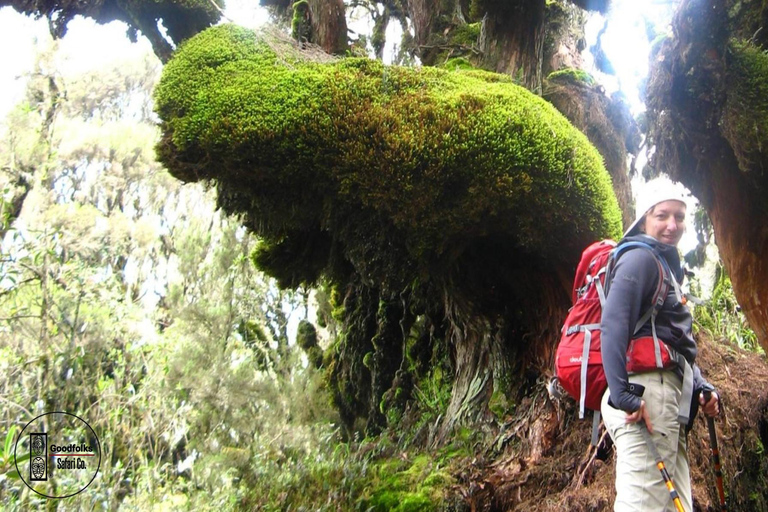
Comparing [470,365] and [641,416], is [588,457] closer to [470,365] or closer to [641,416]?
[470,365]

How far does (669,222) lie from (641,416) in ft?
3.15

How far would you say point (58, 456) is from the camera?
19.5ft

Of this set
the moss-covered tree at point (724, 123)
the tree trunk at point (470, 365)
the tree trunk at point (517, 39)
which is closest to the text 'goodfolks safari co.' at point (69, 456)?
the tree trunk at point (470, 365)

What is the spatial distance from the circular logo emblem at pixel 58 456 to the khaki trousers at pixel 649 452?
457 centimetres

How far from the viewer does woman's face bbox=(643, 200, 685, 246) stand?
2.74 metres

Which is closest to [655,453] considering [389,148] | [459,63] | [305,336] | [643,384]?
[643,384]

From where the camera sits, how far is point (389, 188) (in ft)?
14.7

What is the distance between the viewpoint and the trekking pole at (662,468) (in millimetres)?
2307

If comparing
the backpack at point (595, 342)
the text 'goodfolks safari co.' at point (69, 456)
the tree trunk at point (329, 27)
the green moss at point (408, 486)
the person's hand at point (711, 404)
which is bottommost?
the text 'goodfolks safari co.' at point (69, 456)

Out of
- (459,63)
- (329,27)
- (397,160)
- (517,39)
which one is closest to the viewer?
(397,160)

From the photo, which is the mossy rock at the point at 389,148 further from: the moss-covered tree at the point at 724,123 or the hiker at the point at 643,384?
the hiker at the point at 643,384

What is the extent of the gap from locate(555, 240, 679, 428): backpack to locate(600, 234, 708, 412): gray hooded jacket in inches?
1.6

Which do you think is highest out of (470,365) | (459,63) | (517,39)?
(517,39)

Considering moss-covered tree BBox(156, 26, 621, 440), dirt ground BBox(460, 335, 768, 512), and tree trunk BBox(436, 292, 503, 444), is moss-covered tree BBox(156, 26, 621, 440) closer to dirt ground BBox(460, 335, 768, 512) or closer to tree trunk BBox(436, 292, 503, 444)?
tree trunk BBox(436, 292, 503, 444)
